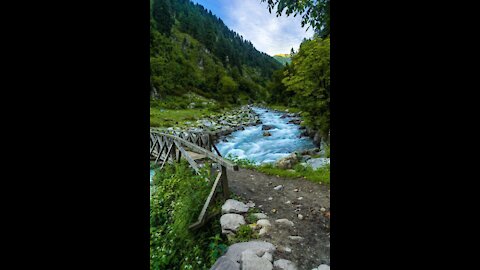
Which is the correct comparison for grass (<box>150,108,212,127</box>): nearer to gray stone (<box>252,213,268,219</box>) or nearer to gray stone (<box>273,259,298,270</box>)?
gray stone (<box>252,213,268,219</box>)

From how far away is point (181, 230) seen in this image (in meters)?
4.00

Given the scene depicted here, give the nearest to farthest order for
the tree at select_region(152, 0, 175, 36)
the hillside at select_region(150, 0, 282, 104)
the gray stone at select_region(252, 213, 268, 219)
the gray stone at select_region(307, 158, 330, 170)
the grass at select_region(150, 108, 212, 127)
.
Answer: the gray stone at select_region(252, 213, 268, 219) → the gray stone at select_region(307, 158, 330, 170) → the grass at select_region(150, 108, 212, 127) → the hillside at select_region(150, 0, 282, 104) → the tree at select_region(152, 0, 175, 36)

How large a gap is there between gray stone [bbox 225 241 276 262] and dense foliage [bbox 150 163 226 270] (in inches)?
11.1

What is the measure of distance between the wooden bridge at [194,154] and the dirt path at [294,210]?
0.70 m

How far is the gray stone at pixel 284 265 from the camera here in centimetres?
290

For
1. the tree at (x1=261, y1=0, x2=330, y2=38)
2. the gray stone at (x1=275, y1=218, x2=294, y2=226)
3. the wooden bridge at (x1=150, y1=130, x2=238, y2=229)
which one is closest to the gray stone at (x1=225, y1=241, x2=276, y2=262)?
the gray stone at (x1=275, y1=218, x2=294, y2=226)

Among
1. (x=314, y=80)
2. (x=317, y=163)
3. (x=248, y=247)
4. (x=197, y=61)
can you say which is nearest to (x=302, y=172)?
(x=317, y=163)

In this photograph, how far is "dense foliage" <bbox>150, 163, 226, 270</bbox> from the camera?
3.43 meters

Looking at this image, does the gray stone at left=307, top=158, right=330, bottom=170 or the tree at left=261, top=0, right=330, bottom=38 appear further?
the gray stone at left=307, top=158, right=330, bottom=170
